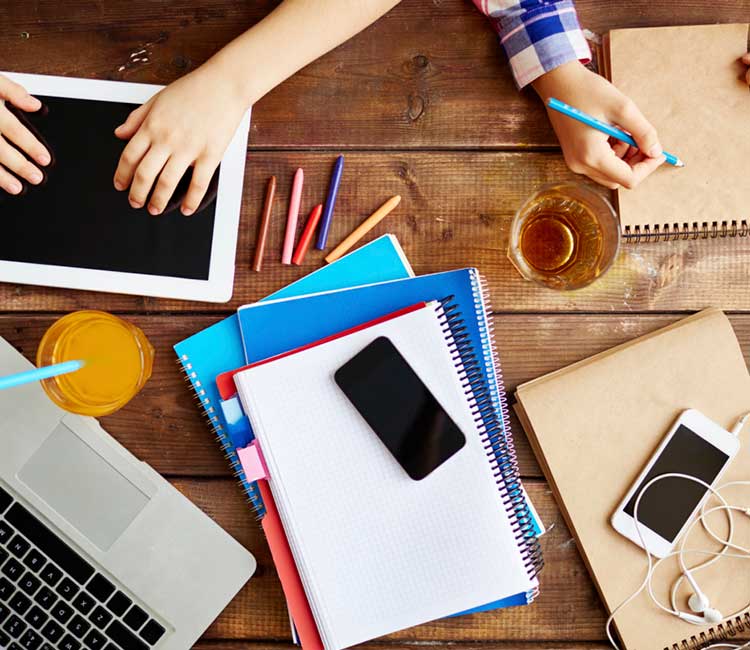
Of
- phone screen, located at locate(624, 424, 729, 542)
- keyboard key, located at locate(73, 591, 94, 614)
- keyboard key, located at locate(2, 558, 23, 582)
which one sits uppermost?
keyboard key, located at locate(2, 558, 23, 582)

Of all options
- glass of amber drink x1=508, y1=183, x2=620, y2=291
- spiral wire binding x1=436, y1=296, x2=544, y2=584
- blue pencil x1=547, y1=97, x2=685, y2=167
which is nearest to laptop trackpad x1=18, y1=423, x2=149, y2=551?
spiral wire binding x1=436, y1=296, x2=544, y2=584

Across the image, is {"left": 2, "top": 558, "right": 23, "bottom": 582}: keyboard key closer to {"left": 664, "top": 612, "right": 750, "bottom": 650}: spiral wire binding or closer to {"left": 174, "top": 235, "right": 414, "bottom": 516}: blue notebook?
{"left": 174, "top": 235, "right": 414, "bottom": 516}: blue notebook

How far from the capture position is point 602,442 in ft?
2.62

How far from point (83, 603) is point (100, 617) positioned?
0.9 inches

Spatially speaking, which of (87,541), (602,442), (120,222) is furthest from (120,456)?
(602,442)

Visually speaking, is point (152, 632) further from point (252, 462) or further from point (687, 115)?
point (687, 115)

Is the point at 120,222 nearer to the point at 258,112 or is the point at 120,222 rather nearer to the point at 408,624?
the point at 258,112

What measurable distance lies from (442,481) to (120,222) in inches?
17.7

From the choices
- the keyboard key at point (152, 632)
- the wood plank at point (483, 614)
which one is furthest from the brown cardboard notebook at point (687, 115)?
the keyboard key at point (152, 632)

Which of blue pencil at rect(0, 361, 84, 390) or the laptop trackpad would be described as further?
the laptop trackpad

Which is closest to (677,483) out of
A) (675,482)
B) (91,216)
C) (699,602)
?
(675,482)

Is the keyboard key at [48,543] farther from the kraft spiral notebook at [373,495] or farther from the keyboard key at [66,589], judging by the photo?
the kraft spiral notebook at [373,495]

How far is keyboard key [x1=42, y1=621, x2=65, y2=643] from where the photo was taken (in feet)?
2.48

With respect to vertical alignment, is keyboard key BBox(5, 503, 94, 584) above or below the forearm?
below
